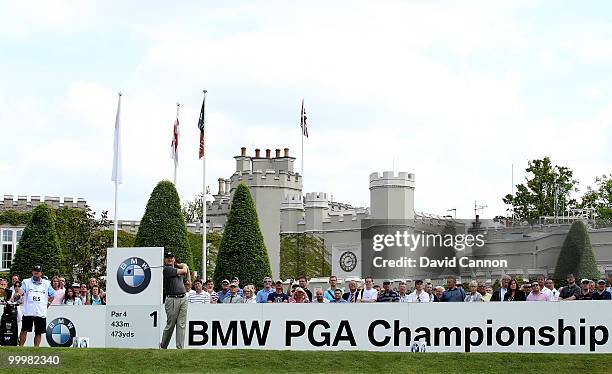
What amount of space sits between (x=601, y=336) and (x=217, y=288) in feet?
71.1

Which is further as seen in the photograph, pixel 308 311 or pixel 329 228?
pixel 329 228

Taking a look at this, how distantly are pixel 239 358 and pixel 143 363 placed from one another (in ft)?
5.41

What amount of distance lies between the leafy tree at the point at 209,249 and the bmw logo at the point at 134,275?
38168mm

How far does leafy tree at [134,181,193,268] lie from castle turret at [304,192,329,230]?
24000 millimetres

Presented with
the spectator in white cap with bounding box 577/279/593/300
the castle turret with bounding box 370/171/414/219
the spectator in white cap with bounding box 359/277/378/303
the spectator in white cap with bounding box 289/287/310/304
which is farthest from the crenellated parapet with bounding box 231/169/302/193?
the spectator in white cap with bounding box 577/279/593/300

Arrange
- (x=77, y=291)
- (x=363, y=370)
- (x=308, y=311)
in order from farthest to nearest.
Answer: (x=77, y=291) → (x=308, y=311) → (x=363, y=370)

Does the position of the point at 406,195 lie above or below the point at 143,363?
above

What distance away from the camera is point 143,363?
18938 mm

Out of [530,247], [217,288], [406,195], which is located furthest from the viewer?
[406,195]

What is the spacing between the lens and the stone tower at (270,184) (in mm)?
64625

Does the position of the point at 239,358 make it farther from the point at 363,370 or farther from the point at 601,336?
the point at 601,336

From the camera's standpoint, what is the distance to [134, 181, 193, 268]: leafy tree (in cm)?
4103

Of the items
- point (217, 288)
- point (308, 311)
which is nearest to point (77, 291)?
point (308, 311)

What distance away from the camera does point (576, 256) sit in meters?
42.6
